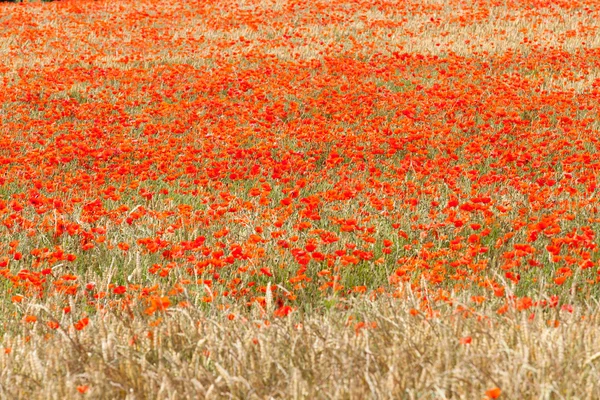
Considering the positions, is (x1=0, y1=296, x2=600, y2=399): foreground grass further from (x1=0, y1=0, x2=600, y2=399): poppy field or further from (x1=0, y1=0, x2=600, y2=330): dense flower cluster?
(x1=0, y1=0, x2=600, y2=330): dense flower cluster

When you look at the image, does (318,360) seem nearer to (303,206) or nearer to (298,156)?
(303,206)

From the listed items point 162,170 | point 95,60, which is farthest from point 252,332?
point 95,60

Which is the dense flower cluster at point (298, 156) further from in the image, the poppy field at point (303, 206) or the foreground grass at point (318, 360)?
the foreground grass at point (318, 360)

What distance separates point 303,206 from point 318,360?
3.36 m

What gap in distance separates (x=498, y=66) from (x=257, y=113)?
484cm

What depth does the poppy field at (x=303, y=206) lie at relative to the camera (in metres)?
2.63

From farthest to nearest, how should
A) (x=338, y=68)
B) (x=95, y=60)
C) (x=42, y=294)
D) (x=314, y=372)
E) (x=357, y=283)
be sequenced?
(x=95, y=60), (x=338, y=68), (x=357, y=283), (x=42, y=294), (x=314, y=372)

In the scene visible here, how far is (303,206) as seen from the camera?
19.7ft

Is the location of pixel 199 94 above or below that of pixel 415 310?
below

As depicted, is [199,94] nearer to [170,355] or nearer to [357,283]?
[357,283]

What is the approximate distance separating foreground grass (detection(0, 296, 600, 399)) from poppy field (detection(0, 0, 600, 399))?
0.01 meters

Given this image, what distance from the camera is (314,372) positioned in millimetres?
2566

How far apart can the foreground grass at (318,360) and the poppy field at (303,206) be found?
0.01 meters

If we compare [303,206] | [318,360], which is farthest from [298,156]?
[318,360]
